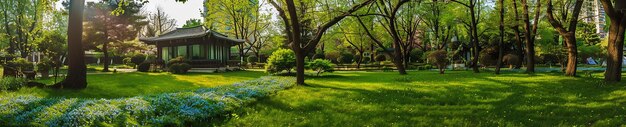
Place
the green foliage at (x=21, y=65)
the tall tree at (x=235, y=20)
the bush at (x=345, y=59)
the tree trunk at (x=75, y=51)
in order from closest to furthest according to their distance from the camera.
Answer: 1. the tree trunk at (x=75, y=51)
2. the green foliage at (x=21, y=65)
3. the tall tree at (x=235, y=20)
4. the bush at (x=345, y=59)

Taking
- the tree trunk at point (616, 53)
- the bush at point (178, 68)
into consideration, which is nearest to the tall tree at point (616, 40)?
the tree trunk at point (616, 53)

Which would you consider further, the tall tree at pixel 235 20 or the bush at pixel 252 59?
the bush at pixel 252 59

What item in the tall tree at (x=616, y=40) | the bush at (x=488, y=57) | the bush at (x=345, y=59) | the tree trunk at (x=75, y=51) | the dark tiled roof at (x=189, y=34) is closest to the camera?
the tall tree at (x=616, y=40)

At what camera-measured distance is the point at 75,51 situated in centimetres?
1273

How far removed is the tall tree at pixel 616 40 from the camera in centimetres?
1170

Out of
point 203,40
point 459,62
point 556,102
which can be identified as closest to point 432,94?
point 556,102

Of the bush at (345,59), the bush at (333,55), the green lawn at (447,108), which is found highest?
the bush at (333,55)

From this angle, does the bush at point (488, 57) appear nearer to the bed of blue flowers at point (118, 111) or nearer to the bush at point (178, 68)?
the bush at point (178, 68)

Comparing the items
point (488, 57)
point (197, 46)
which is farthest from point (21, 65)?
point (488, 57)

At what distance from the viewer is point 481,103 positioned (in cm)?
866

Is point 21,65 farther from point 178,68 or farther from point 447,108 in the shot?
point 447,108

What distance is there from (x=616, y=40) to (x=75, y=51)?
56.9 ft

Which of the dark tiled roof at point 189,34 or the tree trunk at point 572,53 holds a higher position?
the dark tiled roof at point 189,34

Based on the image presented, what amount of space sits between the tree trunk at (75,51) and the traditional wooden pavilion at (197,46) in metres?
15.8
